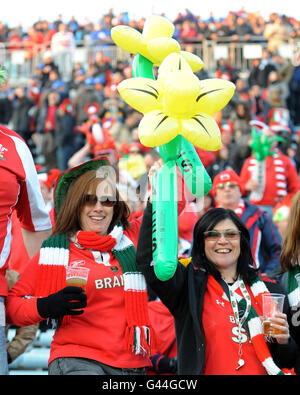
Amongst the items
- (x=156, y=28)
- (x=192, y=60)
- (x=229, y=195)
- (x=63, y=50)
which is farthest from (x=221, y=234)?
(x=63, y=50)

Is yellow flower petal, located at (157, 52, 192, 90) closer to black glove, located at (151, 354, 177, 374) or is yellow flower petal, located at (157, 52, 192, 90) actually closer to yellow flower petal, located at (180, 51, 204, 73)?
yellow flower petal, located at (180, 51, 204, 73)

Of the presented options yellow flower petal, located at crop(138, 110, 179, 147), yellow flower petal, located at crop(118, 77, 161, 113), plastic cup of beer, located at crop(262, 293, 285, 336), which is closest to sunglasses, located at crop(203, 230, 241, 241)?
A: plastic cup of beer, located at crop(262, 293, 285, 336)

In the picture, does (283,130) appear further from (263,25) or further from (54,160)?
(263,25)

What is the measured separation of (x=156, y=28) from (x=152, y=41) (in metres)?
0.10

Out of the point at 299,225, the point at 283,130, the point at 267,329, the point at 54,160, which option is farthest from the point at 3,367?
the point at 54,160

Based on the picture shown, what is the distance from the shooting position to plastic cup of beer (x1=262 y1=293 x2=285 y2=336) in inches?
132

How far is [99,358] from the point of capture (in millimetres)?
3357

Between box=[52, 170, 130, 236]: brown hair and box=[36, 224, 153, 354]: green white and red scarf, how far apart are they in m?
0.08

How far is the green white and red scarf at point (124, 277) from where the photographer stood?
11.3 feet

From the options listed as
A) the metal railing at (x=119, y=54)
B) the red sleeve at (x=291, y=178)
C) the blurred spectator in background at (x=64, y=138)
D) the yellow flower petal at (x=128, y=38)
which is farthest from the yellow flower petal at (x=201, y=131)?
the metal railing at (x=119, y=54)

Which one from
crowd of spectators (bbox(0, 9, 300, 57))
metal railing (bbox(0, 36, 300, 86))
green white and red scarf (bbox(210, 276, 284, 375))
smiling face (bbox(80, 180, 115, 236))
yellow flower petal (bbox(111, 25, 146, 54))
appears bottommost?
green white and red scarf (bbox(210, 276, 284, 375))

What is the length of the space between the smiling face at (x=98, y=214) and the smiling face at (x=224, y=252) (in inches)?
22.7

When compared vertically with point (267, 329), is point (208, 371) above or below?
below

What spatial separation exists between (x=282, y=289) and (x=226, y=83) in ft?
4.00
